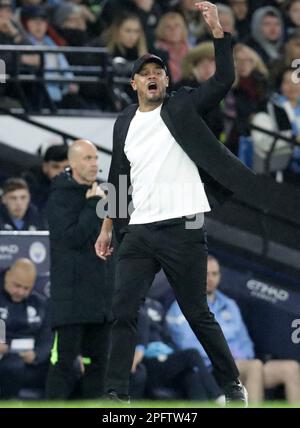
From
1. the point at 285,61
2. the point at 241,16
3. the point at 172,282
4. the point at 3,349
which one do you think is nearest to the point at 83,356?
the point at 3,349

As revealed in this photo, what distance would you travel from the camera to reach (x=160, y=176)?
916cm

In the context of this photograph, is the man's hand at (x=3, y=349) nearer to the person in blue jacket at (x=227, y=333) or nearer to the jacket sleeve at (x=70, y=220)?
the person in blue jacket at (x=227, y=333)

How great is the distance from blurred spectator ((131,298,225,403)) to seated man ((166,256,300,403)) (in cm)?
15

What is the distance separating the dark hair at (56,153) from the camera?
1322 centimetres

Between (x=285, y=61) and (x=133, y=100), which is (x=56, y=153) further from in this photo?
(x=285, y=61)

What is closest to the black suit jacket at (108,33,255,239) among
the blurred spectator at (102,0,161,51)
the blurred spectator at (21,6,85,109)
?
the blurred spectator at (21,6,85,109)

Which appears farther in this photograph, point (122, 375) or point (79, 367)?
point (79, 367)

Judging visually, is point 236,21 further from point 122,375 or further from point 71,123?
point 122,375

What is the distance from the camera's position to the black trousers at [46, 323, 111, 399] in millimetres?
10586

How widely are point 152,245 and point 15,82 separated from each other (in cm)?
544

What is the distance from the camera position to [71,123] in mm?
14352

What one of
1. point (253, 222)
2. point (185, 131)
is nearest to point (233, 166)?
point (185, 131)

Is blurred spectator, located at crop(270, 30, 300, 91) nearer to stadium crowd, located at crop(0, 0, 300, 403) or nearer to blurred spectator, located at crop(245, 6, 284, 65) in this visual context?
stadium crowd, located at crop(0, 0, 300, 403)

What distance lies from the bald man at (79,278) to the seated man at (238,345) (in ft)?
6.62
